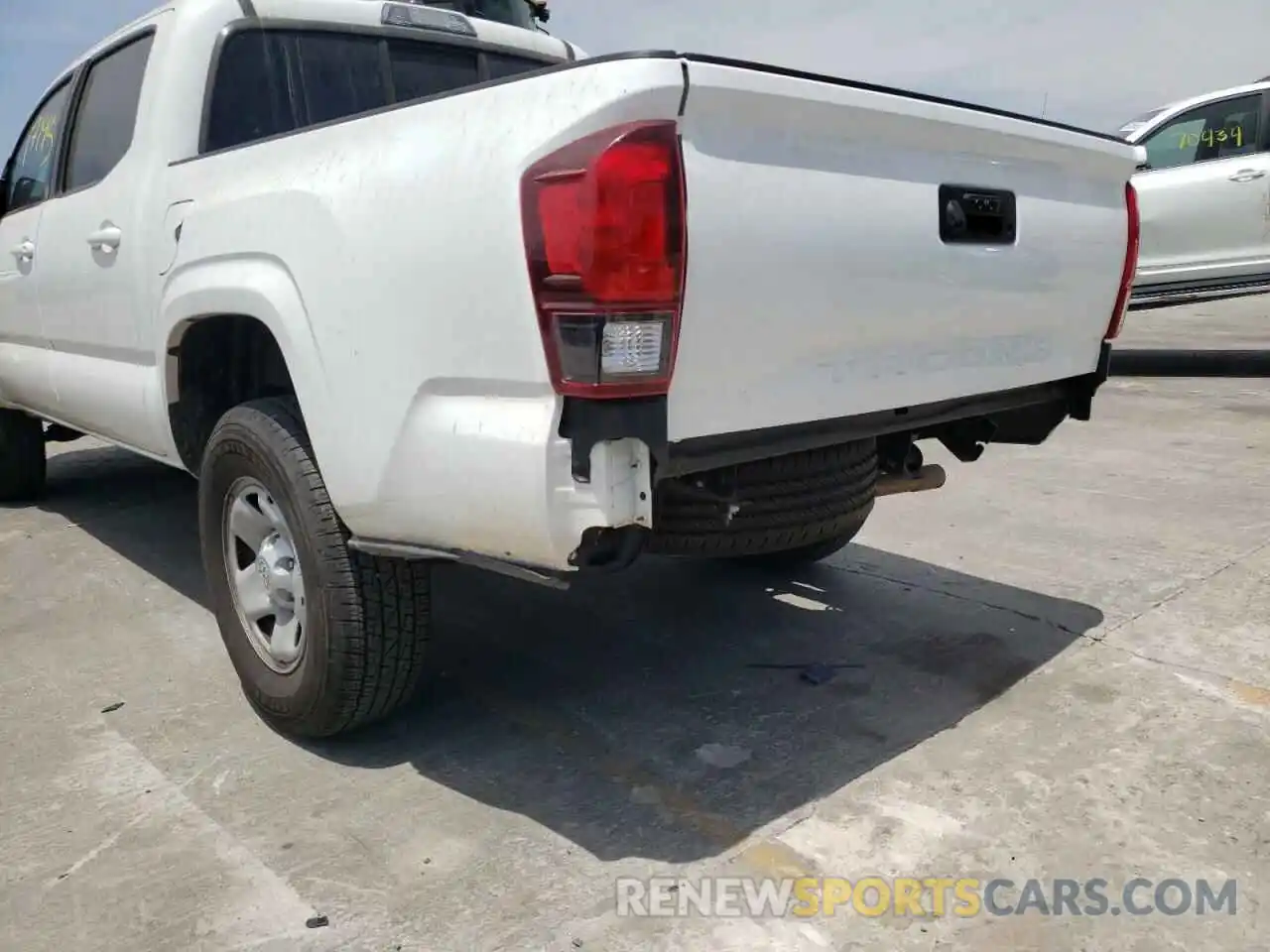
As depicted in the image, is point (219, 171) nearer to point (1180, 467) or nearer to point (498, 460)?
point (498, 460)

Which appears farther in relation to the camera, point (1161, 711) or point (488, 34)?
point (488, 34)

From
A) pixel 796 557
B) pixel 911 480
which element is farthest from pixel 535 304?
pixel 796 557

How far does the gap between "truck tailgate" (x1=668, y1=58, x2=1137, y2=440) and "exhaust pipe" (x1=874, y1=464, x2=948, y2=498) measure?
17.1 inches

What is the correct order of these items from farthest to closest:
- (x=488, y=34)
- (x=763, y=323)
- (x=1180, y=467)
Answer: (x=1180, y=467) → (x=488, y=34) → (x=763, y=323)

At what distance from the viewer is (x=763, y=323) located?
2145 mm

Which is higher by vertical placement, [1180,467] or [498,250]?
[498,250]

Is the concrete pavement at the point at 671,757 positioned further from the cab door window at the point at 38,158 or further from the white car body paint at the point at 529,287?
the cab door window at the point at 38,158

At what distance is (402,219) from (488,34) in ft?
6.96

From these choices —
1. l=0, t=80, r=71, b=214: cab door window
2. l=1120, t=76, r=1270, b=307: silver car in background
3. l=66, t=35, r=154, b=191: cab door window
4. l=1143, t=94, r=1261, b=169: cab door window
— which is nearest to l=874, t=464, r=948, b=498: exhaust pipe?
l=66, t=35, r=154, b=191: cab door window

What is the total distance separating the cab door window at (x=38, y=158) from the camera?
433 cm

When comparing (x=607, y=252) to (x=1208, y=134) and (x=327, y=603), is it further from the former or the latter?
(x=1208, y=134)

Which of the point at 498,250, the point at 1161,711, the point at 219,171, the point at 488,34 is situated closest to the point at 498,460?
the point at 498,250

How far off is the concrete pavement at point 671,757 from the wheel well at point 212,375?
78cm

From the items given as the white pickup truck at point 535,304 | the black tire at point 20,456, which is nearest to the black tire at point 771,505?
the white pickup truck at point 535,304
